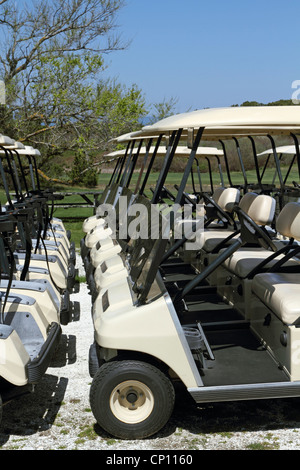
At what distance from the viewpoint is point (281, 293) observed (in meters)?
3.65

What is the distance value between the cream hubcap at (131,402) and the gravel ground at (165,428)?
138 millimetres

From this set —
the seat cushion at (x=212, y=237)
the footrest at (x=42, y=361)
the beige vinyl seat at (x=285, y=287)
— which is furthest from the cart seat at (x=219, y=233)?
the footrest at (x=42, y=361)

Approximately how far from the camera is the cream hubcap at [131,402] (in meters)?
3.31

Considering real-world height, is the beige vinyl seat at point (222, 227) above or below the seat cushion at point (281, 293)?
below

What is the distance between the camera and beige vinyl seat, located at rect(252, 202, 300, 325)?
3455 mm

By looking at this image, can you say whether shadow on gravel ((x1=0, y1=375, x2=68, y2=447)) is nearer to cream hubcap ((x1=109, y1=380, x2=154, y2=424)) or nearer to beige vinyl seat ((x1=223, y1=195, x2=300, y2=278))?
cream hubcap ((x1=109, y1=380, x2=154, y2=424))

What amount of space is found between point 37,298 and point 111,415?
1202 millimetres

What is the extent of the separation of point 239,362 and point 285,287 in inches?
20.8

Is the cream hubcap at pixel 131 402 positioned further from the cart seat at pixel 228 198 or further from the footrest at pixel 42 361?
the cart seat at pixel 228 198

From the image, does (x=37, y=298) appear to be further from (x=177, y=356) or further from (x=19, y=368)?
(x=177, y=356)

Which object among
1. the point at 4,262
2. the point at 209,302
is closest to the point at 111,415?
the point at 4,262

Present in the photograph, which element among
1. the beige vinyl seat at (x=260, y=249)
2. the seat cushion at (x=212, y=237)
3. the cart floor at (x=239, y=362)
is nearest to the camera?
the cart floor at (x=239, y=362)

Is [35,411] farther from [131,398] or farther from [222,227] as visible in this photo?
[222,227]

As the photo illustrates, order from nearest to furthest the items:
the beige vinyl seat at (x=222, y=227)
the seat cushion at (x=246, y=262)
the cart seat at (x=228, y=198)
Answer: the seat cushion at (x=246, y=262)
the beige vinyl seat at (x=222, y=227)
the cart seat at (x=228, y=198)
